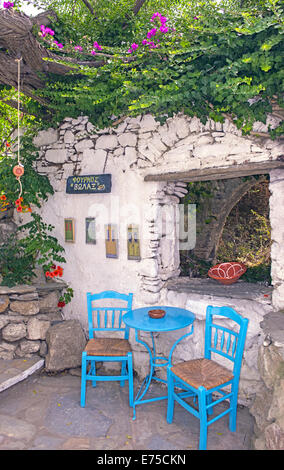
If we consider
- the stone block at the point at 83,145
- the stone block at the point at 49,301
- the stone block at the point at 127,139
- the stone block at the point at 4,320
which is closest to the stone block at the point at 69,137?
the stone block at the point at 83,145

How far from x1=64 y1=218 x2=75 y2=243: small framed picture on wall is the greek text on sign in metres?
0.39

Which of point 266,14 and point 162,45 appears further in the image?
point 162,45

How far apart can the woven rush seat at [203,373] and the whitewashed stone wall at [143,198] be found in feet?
1.94

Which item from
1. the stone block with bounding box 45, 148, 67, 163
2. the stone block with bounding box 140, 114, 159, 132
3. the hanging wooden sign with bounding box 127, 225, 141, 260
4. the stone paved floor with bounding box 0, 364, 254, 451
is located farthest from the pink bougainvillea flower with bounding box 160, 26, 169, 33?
the stone paved floor with bounding box 0, 364, 254, 451

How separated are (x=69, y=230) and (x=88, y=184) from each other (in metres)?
0.70

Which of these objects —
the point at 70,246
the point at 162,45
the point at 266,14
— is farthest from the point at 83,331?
the point at 266,14

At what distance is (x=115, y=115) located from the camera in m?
4.00

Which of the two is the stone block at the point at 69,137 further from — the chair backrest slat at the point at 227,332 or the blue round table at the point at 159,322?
the chair backrest slat at the point at 227,332

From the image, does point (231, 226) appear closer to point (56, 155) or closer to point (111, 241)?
point (111, 241)

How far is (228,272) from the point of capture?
4.10 meters

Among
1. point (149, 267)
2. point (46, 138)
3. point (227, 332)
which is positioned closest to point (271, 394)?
point (227, 332)

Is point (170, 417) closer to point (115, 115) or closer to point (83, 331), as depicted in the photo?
point (83, 331)

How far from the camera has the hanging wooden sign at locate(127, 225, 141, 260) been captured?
4090mm

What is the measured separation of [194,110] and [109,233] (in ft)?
5.70
